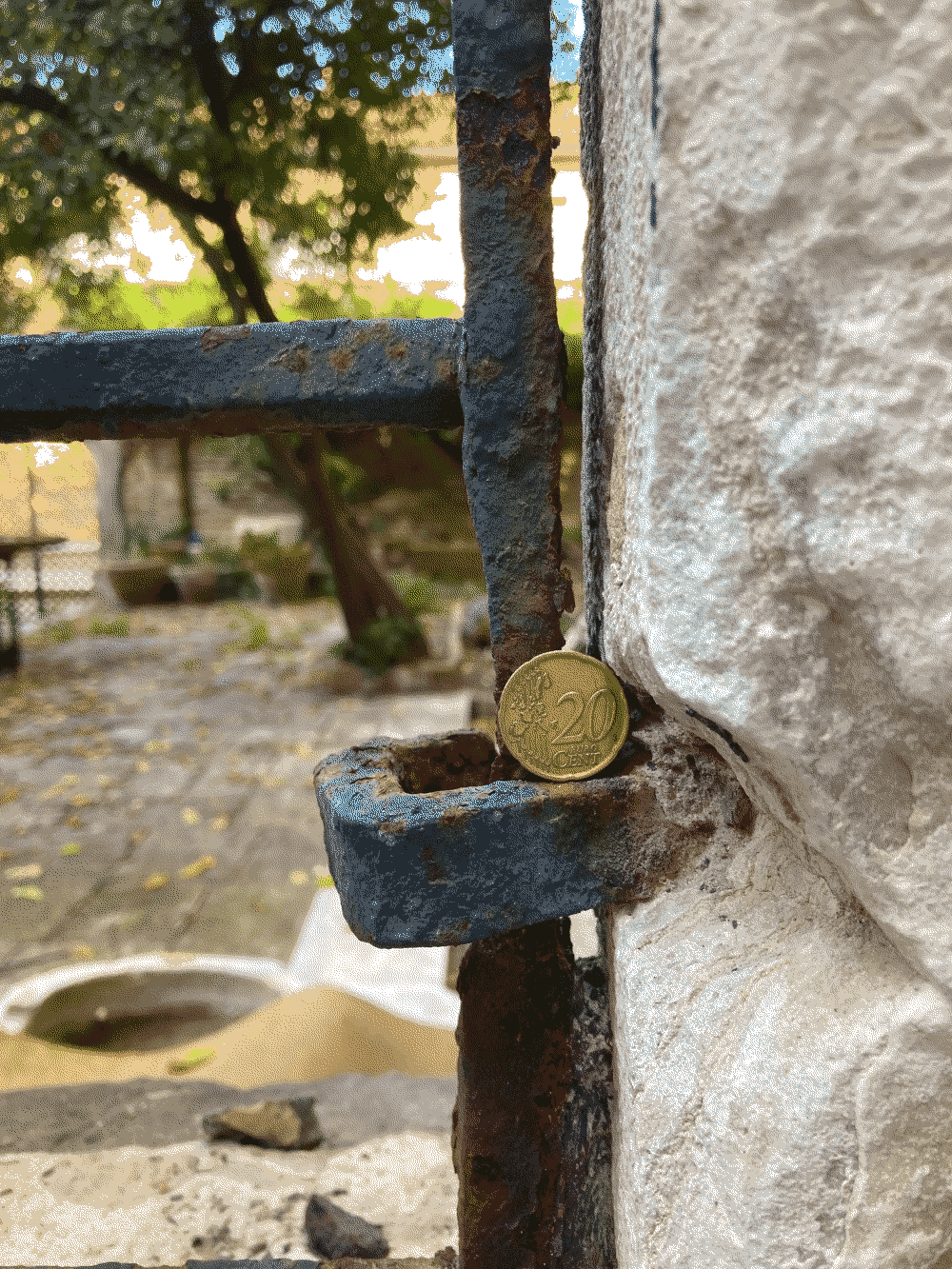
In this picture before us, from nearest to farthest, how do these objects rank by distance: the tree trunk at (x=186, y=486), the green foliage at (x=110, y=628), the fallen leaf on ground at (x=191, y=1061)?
the fallen leaf on ground at (x=191, y=1061)
the green foliage at (x=110, y=628)
the tree trunk at (x=186, y=486)

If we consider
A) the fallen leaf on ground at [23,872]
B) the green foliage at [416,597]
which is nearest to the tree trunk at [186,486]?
the green foliage at [416,597]

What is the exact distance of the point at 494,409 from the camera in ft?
2.80

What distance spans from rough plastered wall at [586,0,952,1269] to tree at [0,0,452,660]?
2.81 meters

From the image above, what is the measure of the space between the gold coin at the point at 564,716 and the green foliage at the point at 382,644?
227 inches

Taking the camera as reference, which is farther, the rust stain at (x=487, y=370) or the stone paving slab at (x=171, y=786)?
the stone paving slab at (x=171, y=786)

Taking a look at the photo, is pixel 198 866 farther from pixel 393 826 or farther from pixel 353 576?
pixel 393 826

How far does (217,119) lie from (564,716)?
12.0 feet

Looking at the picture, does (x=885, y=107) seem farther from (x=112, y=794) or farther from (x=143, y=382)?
(x=112, y=794)

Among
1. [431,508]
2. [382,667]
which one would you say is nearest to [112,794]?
[382,667]

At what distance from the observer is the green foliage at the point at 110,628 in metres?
8.95

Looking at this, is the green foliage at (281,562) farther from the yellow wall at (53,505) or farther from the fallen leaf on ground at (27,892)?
the fallen leaf on ground at (27,892)

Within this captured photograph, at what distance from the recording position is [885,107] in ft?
1.89

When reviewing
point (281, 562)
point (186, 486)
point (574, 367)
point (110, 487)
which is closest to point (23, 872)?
point (574, 367)

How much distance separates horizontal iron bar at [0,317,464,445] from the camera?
0.86 m
